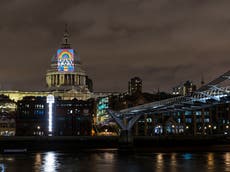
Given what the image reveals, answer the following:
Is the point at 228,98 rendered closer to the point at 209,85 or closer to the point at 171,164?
the point at 209,85

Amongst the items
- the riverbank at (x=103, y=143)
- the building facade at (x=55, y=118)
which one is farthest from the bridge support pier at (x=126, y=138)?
the building facade at (x=55, y=118)

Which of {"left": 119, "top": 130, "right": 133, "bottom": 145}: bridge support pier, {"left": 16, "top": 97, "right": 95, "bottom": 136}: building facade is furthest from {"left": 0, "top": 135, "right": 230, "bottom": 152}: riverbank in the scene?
{"left": 16, "top": 97, "right": 95, "bottom": 136}: building facade

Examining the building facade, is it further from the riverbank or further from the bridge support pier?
the bridge support pier

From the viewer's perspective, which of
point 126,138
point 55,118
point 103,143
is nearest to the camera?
point 126,138

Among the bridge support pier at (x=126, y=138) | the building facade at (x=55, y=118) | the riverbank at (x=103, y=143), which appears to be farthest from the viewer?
the building facade at (x=55, y=118)

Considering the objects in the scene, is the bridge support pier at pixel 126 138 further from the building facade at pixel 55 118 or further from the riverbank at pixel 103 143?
the building facade at pixel 55 118

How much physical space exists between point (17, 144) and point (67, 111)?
72.2 meters

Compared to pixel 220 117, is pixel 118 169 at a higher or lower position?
lower

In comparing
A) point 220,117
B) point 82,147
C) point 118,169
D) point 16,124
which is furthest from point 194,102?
point 16,124

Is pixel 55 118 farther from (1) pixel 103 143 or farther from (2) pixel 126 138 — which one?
(2) pixel 126 138

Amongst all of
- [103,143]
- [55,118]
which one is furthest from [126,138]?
[55,118]

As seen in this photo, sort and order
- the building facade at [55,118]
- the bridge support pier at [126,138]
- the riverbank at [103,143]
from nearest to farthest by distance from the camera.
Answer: the bridge support pier at [126,138]
the riverbank at [103,143]
the building facade at [55,118]

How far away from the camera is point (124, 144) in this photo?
108938 millimetres

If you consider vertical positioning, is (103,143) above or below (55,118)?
below
